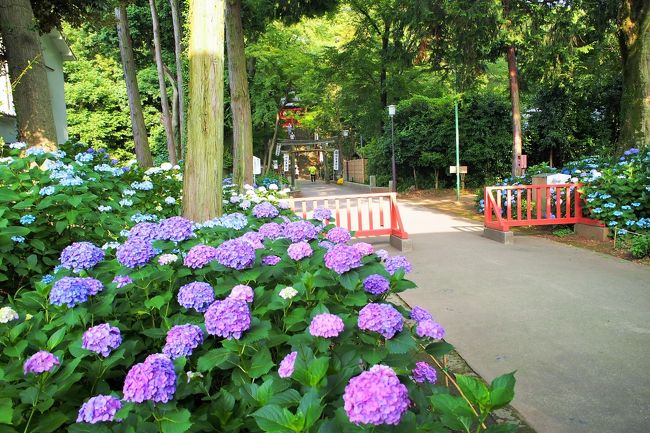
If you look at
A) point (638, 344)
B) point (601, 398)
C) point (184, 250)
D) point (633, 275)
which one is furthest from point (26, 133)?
point (633, 275)

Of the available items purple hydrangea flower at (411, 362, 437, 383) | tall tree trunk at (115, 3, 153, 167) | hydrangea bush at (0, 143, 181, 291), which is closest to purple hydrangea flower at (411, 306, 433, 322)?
purple hydrangea flower at (411, 362, 437, 383)

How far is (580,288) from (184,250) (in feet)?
16.5

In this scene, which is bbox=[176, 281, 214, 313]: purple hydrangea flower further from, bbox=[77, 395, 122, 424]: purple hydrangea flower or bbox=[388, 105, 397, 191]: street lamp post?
bbox=[388, 105, 397, 191]: street lamp post

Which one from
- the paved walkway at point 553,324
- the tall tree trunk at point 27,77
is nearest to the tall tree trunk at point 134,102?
the tall tree trunk at point 27,77

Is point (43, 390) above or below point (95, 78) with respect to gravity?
below

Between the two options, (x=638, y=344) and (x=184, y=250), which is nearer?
(x=184, y=250)

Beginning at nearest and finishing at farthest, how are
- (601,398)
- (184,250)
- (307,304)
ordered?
(307,304) < (184,250) < (601,398)

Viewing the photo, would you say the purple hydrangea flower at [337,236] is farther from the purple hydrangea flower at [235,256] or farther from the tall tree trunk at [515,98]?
the tall tree trunk at [515,98]

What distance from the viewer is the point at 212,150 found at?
4.48 metres

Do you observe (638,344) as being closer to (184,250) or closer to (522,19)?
(184,250)

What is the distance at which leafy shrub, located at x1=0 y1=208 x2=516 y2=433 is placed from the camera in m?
1.27

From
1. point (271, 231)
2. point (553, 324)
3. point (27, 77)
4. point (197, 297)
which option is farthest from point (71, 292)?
point (27, 77)

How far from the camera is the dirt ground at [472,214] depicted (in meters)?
7.64

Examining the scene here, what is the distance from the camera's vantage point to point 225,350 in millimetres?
1683
